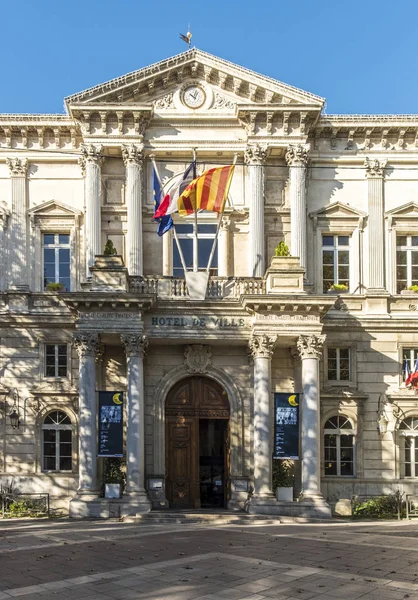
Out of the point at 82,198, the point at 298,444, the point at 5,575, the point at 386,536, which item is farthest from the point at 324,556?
the point at 82,198

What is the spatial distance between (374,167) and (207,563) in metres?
17.4

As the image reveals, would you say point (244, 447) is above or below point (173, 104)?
below

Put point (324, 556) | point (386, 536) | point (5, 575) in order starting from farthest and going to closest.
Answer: point (386, 536)
point (324, 556)
point (5, 575)

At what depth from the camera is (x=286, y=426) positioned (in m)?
24.1

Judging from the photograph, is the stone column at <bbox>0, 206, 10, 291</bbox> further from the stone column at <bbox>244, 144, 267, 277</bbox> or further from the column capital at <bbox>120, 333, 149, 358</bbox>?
the stone column at <bbox>244, 144, 267, 277</bbox>

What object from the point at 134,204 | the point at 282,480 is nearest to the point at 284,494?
the point at 282,480

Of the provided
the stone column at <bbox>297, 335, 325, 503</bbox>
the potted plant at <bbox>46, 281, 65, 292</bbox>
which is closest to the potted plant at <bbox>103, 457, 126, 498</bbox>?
the stone column at <bbox>297, 335, 325, 503</bbox>

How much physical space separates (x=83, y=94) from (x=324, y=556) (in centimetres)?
1780

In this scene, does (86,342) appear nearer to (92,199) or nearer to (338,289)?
(92,199)

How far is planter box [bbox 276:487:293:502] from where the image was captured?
78.3 feet

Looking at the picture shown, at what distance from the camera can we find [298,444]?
78.7ft

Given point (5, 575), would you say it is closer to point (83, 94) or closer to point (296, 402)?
point (296, 402)

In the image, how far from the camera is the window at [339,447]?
26062 mm

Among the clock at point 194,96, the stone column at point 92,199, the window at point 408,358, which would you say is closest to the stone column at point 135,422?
the stone column at point 92,199
